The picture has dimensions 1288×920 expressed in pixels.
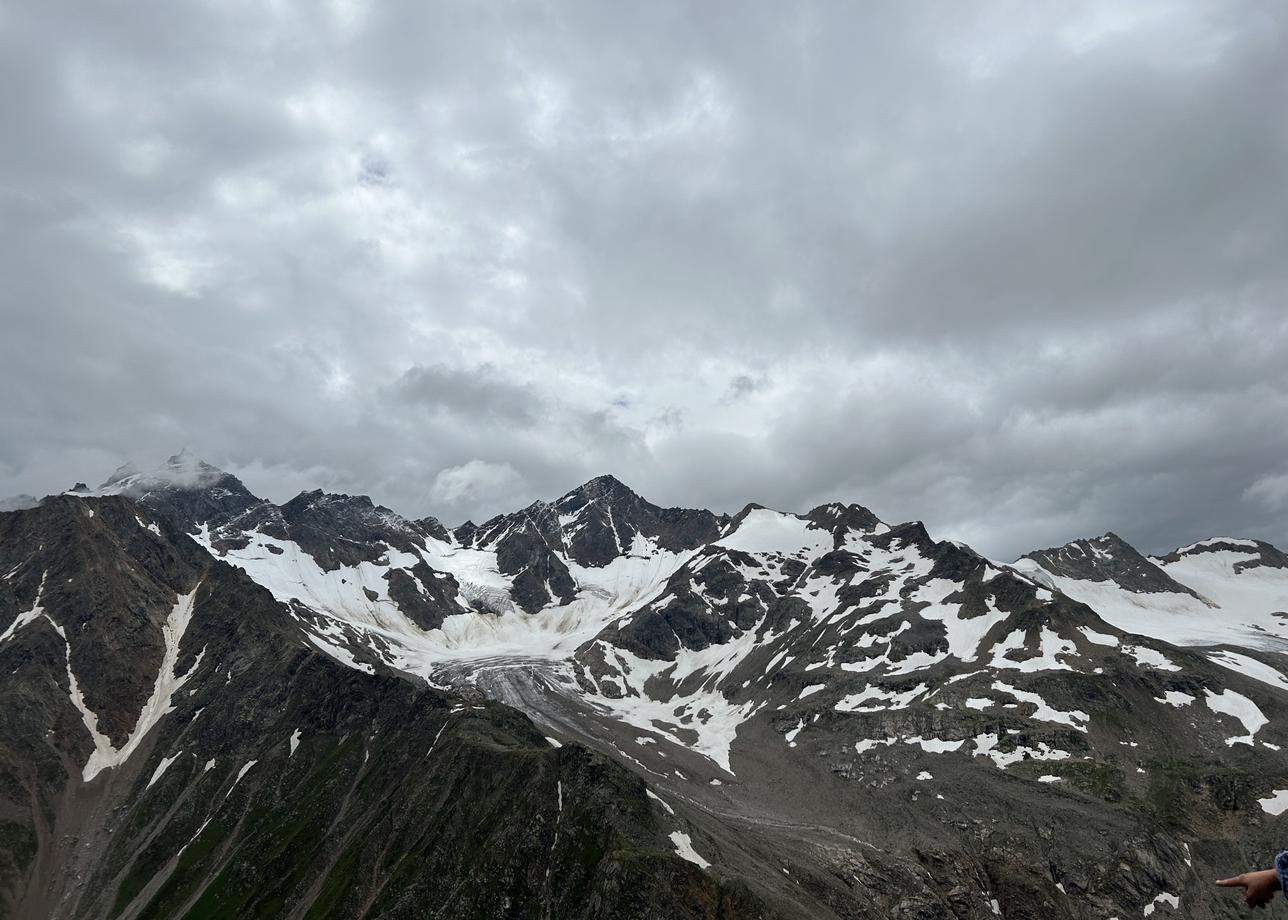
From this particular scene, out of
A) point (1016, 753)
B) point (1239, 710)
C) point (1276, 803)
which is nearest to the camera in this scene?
point (1276, 803)

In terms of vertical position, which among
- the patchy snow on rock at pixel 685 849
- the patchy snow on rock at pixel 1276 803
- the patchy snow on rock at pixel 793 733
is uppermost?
the patchy snow on rock at pixel 793 733

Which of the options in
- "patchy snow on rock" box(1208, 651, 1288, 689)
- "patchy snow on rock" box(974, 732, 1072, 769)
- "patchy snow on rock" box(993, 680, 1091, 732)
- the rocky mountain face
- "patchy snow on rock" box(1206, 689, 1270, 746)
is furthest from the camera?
"patchy snow on rock" box(1208, 651, 1288, 689)

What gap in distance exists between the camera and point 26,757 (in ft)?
543

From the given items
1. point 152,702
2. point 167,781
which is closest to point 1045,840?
point 167,781

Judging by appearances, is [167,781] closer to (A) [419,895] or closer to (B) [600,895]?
(A) [419,895]

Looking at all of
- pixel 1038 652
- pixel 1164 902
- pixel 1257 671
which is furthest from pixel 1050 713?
pixel 1257 671

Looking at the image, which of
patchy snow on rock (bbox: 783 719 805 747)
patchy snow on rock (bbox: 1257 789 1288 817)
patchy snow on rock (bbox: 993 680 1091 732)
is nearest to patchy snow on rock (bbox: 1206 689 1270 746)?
patchy snow on rock (bbox: 1257 789 1288 817)

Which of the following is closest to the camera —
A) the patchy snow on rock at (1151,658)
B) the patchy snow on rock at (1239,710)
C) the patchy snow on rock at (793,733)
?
the patchy snow on rock at (1239,710)

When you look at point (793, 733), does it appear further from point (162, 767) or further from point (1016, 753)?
point (162, 767)

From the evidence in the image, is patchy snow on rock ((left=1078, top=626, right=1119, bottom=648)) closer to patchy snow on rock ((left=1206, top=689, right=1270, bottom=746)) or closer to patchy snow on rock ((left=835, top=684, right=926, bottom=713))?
patchy snow on rock ((left=1206, top=689, right=1270, bottom=746))

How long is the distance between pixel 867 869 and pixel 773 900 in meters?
33.8

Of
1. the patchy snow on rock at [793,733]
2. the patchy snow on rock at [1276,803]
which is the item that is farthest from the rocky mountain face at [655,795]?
the patchy snow on rock at [793,733]

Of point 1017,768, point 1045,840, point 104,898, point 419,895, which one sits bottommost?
point 104,898

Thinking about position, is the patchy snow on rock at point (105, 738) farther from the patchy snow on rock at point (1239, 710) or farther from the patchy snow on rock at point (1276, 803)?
the patchy snow on rock at point (1239, 710)
